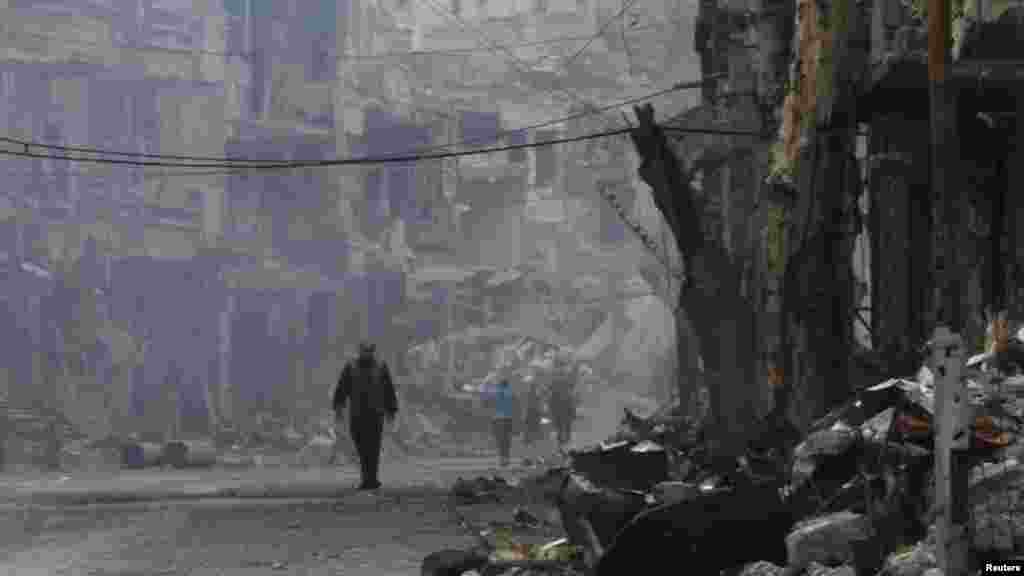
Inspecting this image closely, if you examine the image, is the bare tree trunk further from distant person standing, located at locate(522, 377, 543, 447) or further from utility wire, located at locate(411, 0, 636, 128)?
utility wire, located at locate(411, 0, 636, 128)

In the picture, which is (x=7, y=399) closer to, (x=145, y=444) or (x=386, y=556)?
(x=145, y=444)

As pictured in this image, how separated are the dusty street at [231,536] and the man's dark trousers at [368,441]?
1.31m

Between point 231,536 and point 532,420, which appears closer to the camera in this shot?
point 231,536

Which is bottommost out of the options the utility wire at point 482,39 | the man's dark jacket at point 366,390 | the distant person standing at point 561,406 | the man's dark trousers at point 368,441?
the distant person standing at point 561,406

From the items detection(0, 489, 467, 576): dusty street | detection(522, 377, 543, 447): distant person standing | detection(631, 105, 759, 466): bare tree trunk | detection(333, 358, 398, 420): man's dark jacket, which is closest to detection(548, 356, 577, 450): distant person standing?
detection(522, 377, 543, 447): distant person standing

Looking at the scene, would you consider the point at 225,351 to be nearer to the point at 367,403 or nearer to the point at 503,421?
the point at 503,421

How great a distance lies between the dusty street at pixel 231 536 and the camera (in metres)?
13.6

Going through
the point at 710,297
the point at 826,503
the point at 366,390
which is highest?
the point at 710,297

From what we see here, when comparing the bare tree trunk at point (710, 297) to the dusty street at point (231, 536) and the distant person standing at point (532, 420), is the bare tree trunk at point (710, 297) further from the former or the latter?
the distant person standing at point (532, 420)

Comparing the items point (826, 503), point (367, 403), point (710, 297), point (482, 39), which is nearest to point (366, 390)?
point (367, 403)

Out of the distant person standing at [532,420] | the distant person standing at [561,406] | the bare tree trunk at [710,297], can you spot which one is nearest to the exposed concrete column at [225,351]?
the distant person standing at [532,420]

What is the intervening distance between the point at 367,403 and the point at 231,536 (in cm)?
735

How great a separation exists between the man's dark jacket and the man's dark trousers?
62 mm

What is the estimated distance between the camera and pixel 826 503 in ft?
34.2
